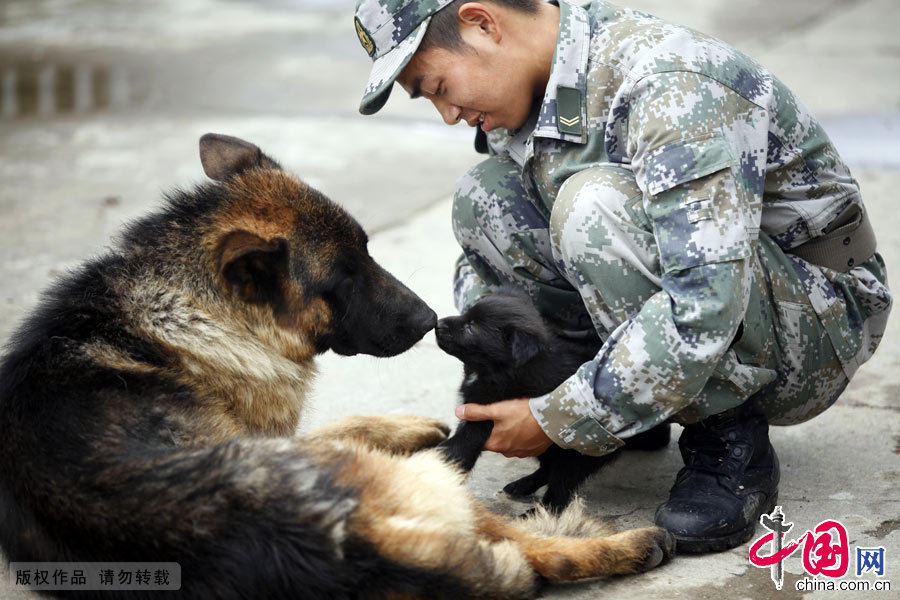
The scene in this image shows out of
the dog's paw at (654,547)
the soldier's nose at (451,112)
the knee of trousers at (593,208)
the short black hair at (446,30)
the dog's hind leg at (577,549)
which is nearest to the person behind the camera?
the dog's hind leg at (577,549)

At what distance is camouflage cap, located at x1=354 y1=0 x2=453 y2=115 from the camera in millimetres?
3047

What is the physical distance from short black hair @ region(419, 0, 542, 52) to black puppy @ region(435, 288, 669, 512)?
33.8 inches

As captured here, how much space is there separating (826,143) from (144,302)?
2.23 m

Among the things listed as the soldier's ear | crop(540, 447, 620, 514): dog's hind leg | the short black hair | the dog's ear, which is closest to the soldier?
the short black hair

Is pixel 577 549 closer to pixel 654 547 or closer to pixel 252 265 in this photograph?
pixel 654 547

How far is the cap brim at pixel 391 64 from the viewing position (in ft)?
9.97

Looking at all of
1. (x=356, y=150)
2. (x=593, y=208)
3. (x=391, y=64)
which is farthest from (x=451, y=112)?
(x=356, y=150)

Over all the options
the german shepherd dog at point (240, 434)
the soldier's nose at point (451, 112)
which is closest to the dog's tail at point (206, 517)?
the german shepherd dog at point (240, 434)

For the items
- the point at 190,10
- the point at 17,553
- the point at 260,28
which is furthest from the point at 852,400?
the point at 190,10

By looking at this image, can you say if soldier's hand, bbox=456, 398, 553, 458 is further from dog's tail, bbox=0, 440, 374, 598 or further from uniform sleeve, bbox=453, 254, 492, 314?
dog's tail, bbox=0, 440, 374, 598

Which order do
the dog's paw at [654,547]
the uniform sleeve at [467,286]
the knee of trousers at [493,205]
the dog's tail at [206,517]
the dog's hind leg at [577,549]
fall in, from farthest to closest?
1. the uniform sleeve at [467,286]
2. the knee of trousers at [493,205]
3. the dog's paw at [654,547]
4. the dog's hind leg at [577,549]
5. the dog's tail at [206,517]

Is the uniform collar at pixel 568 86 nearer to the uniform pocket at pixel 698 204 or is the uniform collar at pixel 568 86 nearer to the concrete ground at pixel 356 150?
the uniform pocket at pixel 698 204

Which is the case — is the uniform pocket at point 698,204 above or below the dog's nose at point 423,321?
above

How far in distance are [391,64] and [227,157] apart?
66 centimetres
